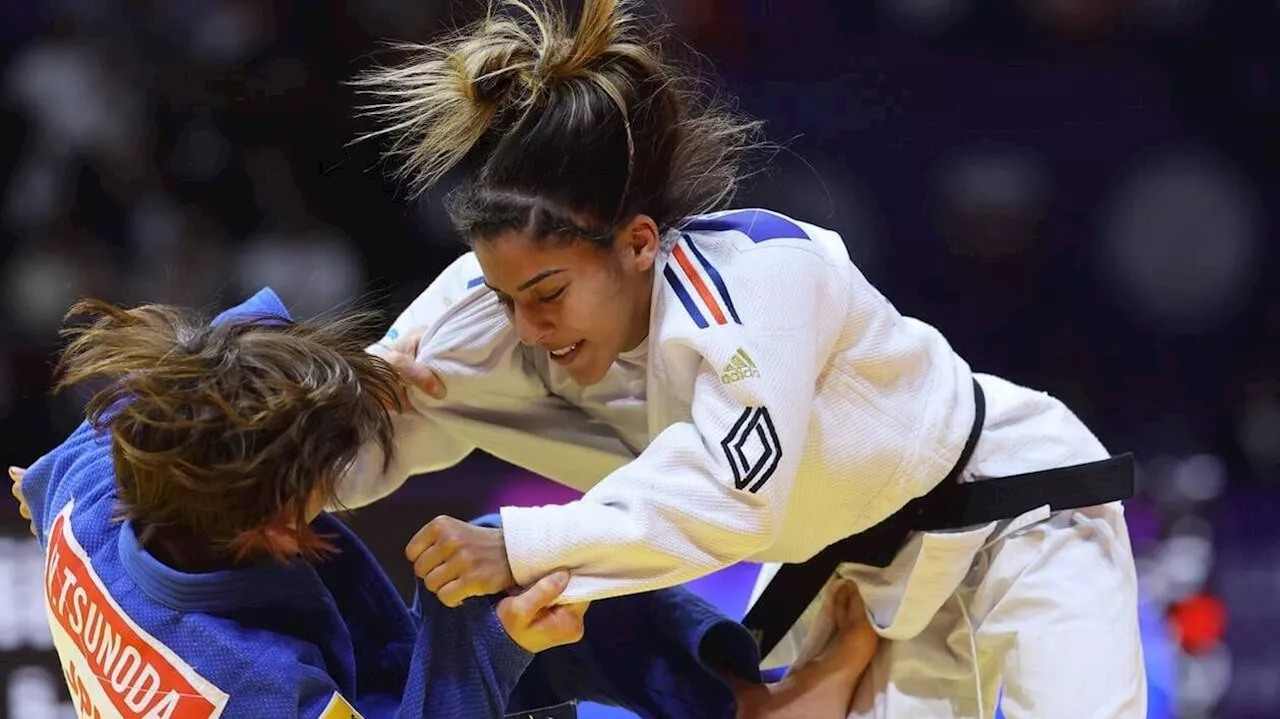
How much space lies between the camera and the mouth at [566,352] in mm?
2047

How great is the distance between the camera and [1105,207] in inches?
189

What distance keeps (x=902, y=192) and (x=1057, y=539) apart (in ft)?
8.68

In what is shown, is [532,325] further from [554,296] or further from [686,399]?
[686,399]

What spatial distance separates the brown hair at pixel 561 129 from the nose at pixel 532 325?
0.38ft

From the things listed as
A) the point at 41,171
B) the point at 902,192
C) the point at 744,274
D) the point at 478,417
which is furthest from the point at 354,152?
the point at 744,274

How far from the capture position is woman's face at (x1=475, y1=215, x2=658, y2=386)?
196cm

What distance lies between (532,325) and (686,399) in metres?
0.25

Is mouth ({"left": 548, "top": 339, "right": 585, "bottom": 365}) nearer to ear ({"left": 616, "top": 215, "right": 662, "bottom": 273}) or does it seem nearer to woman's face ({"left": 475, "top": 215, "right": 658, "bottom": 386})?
woman's face ({"left": 475, "top": 215, "right": 658, "bottom": 386})

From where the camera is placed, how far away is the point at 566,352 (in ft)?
6.77

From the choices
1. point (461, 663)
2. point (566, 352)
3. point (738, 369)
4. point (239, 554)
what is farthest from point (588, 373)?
point (239, 554)

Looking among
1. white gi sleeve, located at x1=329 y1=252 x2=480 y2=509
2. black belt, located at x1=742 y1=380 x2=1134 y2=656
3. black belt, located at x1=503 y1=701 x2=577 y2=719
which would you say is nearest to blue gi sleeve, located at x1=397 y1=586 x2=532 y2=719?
black belt, located at x1=503 y1=701 x2=577 y2=719

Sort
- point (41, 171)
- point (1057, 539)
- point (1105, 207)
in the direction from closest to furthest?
1. point (1057, 539)
2. point (41, 171)
3. point (1105, 207)

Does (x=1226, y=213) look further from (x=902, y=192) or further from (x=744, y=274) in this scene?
(x=744, y=274)

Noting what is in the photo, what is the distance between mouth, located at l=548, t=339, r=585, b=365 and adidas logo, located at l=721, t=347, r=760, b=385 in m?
0.25
